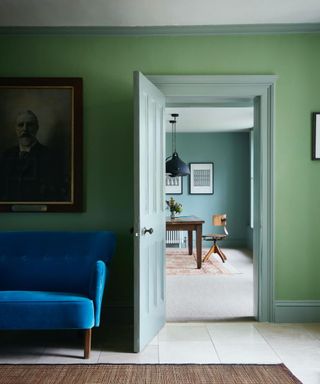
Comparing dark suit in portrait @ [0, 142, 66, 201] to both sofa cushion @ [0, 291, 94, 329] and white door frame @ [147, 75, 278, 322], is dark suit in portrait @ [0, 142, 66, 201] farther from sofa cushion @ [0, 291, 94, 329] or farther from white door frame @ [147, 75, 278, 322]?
white door frame @ [147, 75, 278, 322]

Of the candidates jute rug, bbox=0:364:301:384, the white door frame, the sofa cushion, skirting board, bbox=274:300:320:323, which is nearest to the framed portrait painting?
the white door frame

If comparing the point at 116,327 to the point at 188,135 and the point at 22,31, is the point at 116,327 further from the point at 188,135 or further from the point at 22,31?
the point at 188,135

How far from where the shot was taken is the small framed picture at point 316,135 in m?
3.98

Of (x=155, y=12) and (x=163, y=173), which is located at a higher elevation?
(x=155, y=12)

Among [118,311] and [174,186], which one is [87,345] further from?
[174,186]

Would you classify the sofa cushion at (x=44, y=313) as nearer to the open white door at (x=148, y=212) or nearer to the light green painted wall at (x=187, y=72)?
the open white door at (x=148, y=212)

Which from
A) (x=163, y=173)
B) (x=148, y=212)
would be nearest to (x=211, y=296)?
(x=163, y=173)

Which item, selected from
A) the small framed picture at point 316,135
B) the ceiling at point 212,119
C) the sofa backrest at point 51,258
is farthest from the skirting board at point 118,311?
the ceiling at point 212,119

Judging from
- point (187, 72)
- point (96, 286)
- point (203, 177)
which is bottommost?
point (96, 286)

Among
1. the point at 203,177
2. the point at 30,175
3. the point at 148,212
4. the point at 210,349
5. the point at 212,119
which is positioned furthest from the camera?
the point at 203,177

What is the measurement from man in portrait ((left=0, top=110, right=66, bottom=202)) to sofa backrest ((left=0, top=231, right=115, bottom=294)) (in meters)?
0.39

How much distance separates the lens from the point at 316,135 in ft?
13.1

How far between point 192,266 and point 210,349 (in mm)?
3853

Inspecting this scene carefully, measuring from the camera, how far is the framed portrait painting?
156 inches
